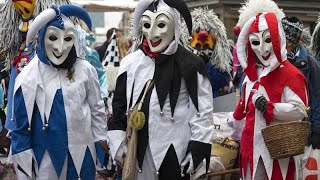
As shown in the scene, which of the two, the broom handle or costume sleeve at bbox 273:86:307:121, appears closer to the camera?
the broom handle

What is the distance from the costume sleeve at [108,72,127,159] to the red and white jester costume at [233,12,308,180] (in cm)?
98

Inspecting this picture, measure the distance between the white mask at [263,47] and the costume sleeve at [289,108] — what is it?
28 centimetres

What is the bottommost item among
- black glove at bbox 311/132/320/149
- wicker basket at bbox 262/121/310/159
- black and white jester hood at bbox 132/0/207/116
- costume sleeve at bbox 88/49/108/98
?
black glove at bbox 311/132/320/149

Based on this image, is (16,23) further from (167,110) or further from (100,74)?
(167,110)

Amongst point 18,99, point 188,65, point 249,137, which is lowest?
point 249,137

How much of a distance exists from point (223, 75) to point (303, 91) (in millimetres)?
3221

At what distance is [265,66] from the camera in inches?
174

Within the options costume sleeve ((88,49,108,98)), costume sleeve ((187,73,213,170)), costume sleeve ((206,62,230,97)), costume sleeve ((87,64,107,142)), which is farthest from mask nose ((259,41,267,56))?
costume sleeve ((206,62,230,97))

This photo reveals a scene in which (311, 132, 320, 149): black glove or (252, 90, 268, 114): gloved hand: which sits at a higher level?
(252, 90, 268, 114): gloved hand

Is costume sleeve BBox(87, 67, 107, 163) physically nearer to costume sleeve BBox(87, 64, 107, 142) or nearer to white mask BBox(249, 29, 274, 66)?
costume sleeve BBox(87, 64, 107, 142)

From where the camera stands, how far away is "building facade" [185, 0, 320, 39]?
13547 millimetres

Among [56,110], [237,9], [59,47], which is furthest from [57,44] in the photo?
[237,9]

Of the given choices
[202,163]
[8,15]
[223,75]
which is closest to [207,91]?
[202,163]

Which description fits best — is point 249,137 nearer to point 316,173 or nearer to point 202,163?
point 202,163
